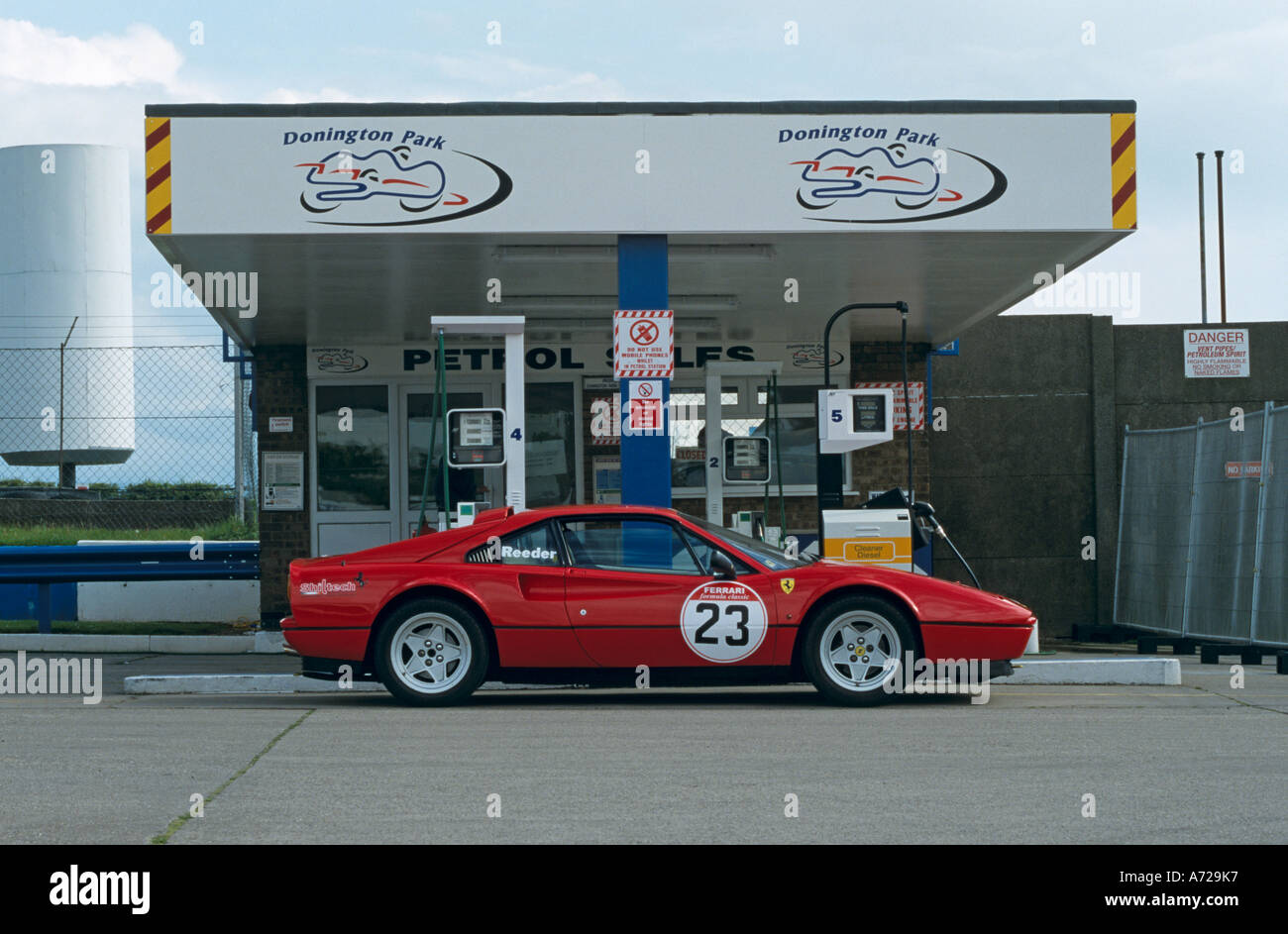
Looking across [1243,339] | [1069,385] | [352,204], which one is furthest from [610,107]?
[1243,339]

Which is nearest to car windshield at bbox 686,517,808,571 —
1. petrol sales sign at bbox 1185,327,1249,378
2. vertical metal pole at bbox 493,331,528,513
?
vertical metal pole at bbox 493,331,528,513

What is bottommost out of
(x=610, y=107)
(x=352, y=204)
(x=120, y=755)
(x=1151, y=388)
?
(x=120, y=755)

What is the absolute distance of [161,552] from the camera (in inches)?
590

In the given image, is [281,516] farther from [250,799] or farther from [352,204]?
[250,799]

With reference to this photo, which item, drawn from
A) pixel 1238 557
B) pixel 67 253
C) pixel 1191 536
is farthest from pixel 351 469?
pixel 67 253

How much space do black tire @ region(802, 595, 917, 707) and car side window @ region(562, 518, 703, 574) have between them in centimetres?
84

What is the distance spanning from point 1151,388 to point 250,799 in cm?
1427

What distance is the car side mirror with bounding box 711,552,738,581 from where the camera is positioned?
866 cm

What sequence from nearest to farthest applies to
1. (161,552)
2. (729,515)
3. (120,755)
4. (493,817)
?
(493,817), (120,755), (161,552), (729,515)

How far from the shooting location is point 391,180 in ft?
34.6

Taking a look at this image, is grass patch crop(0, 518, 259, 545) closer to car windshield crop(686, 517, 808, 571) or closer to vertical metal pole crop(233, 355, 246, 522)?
vertical metal pole crop(233, 355, 246, 522)

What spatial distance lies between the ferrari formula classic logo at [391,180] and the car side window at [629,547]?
2.94 m

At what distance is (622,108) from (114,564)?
7.39 metres

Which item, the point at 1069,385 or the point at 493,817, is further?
the point at 1069,385
